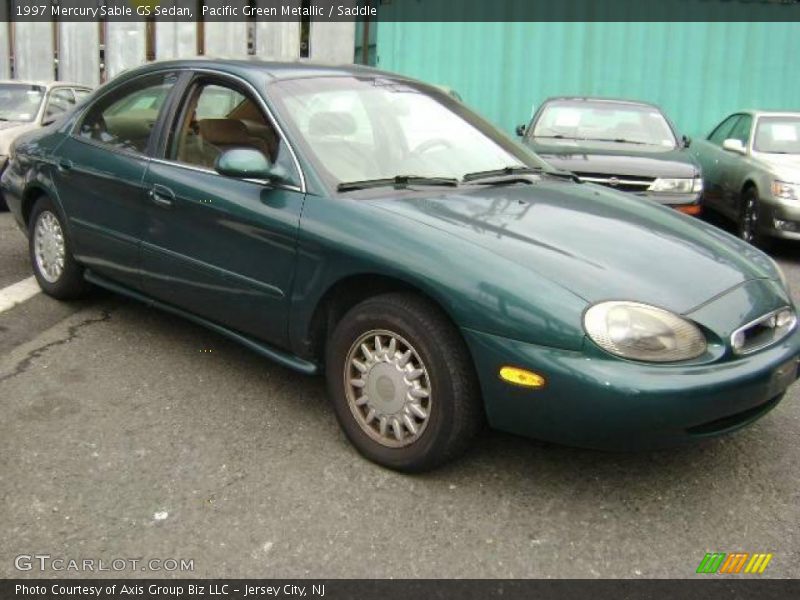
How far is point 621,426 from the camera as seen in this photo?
8.86 feet

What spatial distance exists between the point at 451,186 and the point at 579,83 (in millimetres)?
10447

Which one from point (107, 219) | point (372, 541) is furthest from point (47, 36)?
point (372, 541)

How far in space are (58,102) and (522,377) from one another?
372 inches

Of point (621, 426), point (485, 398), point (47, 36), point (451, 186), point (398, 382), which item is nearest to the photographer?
point (621, 426)

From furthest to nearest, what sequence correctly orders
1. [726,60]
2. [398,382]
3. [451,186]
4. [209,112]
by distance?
[726,60] < [209,112] < [451,186] < [398,382]

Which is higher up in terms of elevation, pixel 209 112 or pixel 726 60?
pixel 726 60

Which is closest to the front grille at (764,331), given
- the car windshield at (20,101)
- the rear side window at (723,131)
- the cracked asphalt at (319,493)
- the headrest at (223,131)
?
the cracked asphalt at (319,493)

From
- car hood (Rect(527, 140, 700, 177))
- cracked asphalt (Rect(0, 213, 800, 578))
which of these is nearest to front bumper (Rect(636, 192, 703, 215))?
car hood (Rect(527, 140, 700, 177))

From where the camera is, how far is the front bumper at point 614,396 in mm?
2654

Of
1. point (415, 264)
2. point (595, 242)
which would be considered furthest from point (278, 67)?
point (595, 242)

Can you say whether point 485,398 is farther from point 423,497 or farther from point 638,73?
point 638,73

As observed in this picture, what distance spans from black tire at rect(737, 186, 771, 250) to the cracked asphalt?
4.08m

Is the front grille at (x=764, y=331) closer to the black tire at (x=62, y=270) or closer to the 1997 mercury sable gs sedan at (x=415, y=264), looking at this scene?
the 1997 mercury sable gs sedan at (x=415, y=264)

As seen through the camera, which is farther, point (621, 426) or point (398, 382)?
point (398, 382)
